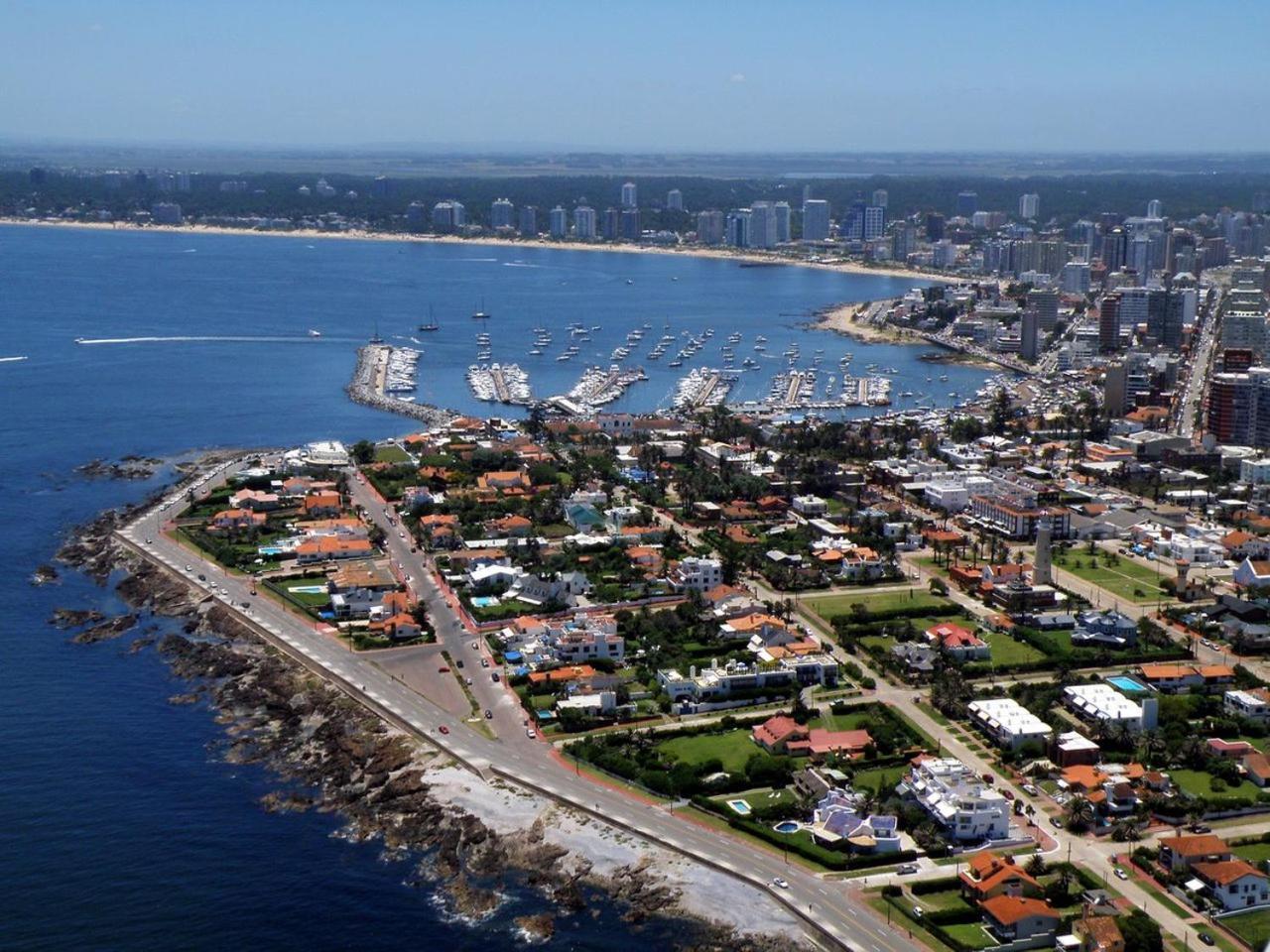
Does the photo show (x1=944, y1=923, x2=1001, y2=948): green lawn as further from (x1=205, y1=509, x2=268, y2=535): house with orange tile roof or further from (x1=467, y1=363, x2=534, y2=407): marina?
(x1=467, y1=363, x2=534, y2=407): marina

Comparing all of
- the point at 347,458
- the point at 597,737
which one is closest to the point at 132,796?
the point at 597,737

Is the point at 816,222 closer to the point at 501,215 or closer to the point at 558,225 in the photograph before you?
the point at 558,225

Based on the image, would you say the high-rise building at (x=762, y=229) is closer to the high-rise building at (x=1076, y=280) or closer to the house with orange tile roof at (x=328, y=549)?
the high-rise building at (x=1076, y=280)

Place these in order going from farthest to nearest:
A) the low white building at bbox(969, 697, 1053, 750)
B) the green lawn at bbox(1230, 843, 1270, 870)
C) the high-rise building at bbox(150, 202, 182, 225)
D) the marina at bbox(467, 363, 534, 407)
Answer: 1. the high-rise building at bbox(150, 202, 182, 225)
2. the marina at bbox(467, 363, 534, 407)
3. the low white building at bbox(969, 697, 1053, 750)
4. the green lawn at bbox(1230, 843, 1270, 870)

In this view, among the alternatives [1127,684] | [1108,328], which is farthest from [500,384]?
[1127,684]

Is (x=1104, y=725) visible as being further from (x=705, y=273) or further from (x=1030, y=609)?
(x=705, y=273)

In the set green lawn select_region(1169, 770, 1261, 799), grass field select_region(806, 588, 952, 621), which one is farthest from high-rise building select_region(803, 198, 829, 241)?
green lawn select_region(1169, 770, 1261, 799)
